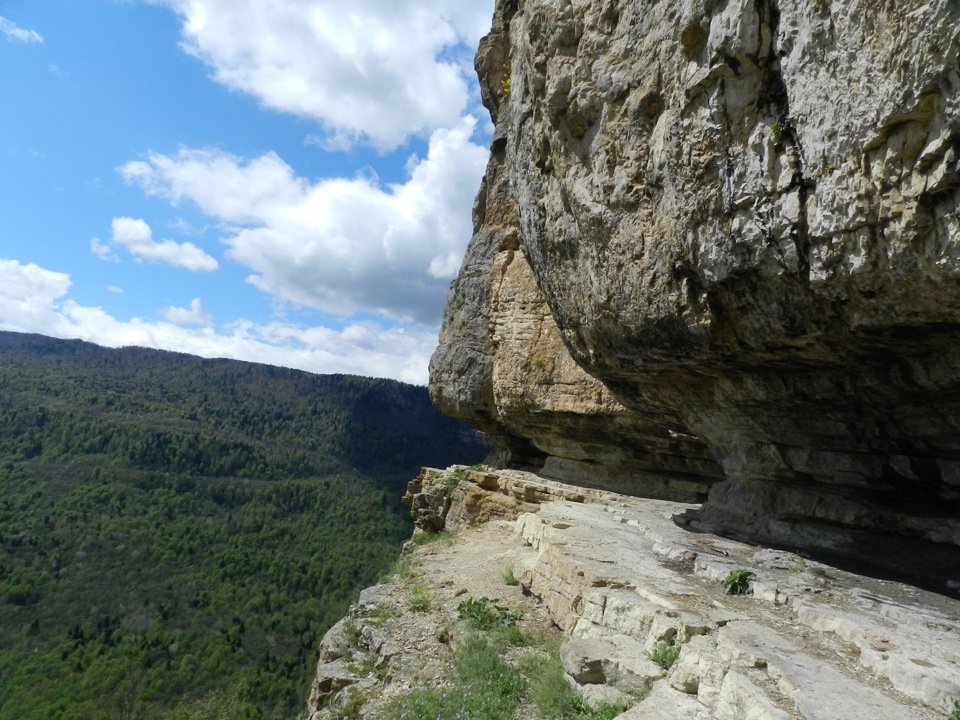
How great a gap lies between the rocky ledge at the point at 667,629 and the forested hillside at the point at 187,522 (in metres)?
39.9

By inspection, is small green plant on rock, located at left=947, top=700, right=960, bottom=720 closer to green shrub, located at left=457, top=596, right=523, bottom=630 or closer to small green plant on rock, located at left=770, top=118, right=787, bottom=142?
small green plant on rock, located at left=770, top=118, right=787, bottom=142

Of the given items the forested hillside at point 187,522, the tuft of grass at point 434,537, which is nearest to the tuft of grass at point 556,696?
the tuft of grass at point 434,537

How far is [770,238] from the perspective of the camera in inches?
222

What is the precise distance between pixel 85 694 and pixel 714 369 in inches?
2281

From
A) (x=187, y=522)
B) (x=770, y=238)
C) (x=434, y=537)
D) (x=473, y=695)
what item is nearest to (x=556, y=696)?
(x=473, y=695)

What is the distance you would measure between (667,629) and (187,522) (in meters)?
86.7

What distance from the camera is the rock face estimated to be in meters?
4.36

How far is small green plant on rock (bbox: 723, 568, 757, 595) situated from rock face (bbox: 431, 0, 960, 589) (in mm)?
2585

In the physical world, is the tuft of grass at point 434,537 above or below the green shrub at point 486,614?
below

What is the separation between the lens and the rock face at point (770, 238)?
4.36 metres

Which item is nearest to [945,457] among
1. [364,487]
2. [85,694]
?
[85,694]

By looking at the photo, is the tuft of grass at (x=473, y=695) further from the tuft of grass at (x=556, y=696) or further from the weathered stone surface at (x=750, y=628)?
the weathered stone surface at (x=750, y=628)

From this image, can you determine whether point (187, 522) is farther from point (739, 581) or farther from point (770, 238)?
point (770, 238)

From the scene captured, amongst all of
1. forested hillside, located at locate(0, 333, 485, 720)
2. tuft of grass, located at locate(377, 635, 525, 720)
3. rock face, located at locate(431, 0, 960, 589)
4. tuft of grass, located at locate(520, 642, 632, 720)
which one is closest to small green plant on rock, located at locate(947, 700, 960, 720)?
tuft of grass, located at locate(520, 642, 632, 720)
